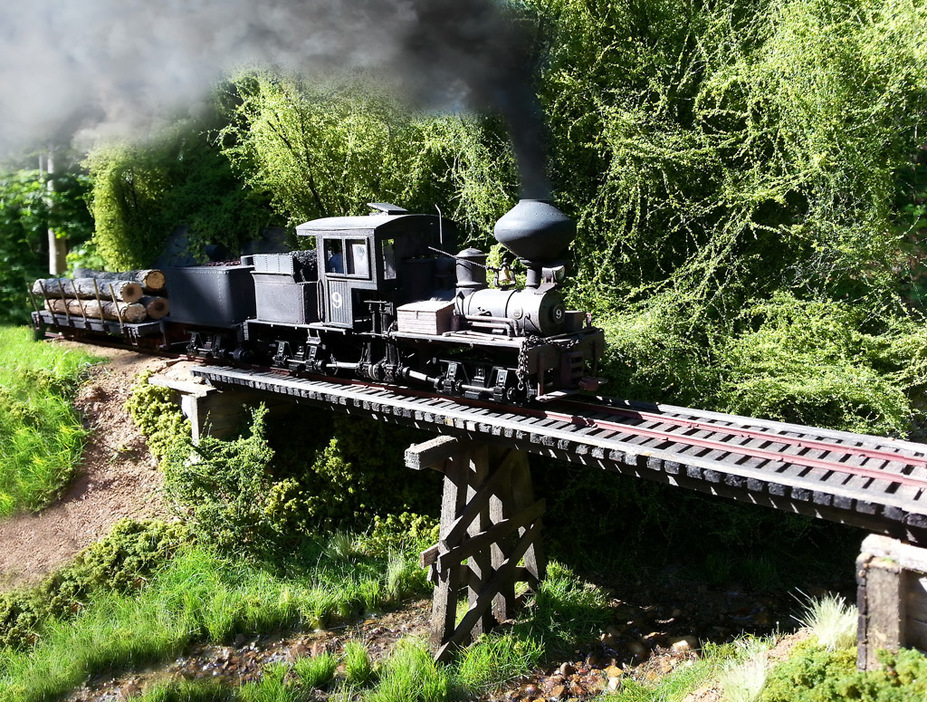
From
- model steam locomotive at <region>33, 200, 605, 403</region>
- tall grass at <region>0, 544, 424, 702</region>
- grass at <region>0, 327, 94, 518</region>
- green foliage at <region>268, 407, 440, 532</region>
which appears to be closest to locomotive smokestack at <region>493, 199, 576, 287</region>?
model steam locomotive at <region>33, 200, 605, 403</region>

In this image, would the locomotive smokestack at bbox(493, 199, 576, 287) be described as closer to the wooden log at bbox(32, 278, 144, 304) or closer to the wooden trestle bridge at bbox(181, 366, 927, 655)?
the wooden trestle bridge at bbox(181, 366, 927, 655)

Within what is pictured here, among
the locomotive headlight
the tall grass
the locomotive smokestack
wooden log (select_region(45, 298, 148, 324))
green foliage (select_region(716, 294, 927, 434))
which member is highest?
the locomotive smokestack

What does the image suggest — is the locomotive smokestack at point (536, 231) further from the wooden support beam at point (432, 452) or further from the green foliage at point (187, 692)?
the green foliage at point (187, 692)

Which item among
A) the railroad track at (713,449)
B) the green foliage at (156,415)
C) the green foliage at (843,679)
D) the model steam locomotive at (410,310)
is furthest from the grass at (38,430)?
the green foliage at (843,679)

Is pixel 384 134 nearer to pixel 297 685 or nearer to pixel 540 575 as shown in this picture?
pixel 540 575

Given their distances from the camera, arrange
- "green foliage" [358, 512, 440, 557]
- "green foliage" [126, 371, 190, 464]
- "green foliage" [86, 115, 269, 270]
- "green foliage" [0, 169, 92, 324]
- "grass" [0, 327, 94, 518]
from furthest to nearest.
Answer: "green foliage" [0, 169, 92, 324] < "green foliage" [86, 115, 269, 270] < "green foliage" [126, 371, 190, 464] < "grass" [0, 327, 94, 518] < "green foliage" [358, 512, 440, 557]

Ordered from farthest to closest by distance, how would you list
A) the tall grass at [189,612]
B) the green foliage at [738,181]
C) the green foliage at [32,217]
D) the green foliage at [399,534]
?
the green foliage at [32,217], the green foliage at [399,534], the green foliage at [738,181], the tall grass at [189,612]

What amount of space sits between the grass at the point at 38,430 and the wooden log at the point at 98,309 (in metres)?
0.91

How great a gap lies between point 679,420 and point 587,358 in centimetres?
141

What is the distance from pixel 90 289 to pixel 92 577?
21.0 ft

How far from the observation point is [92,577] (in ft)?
27.9

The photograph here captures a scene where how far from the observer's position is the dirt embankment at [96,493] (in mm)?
8953

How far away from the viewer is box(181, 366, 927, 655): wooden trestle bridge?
5.20 meters

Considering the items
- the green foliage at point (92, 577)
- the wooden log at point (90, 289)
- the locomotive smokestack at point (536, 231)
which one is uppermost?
the locomotive smokestack at point (536, 231)
